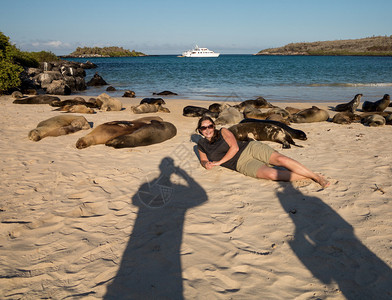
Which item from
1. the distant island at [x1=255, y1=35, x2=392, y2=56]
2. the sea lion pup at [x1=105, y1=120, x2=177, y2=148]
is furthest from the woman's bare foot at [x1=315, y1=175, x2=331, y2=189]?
the distant island at [x1=255, y1=35, x2=392, y2=56]

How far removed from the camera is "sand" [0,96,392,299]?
2.50 metres

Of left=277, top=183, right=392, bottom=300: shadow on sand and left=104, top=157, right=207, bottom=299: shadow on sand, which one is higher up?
left=277, top=183, right=392, bottom=300: shadow on sand

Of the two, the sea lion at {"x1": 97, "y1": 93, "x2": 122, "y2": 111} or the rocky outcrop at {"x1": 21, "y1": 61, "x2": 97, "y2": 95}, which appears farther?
the rocky outcrop at {"x1": 21, "y1": 61, "x2": 97, "y2": 95}

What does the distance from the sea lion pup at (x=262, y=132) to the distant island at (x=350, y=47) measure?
10207 cm

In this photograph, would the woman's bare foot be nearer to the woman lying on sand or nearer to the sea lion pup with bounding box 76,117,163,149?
the woman lying on sand

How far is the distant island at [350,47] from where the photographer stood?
96000 mm

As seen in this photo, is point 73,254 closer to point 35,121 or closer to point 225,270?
point 225,270

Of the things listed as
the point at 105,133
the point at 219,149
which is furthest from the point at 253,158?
the point at 105,133

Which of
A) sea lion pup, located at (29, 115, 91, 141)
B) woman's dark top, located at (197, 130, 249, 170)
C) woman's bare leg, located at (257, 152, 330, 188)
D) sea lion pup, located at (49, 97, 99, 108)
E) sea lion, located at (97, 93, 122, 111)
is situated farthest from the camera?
sea lion pup, located at (49, 97, 99, 108)

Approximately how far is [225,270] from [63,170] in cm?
390

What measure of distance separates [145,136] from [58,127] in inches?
112

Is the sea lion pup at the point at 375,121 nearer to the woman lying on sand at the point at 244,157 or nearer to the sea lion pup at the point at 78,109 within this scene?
the woman lying on sand at the point at 244,157

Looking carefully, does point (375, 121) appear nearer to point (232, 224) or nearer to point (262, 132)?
point (262, 132)

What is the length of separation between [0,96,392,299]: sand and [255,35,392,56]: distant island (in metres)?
105
